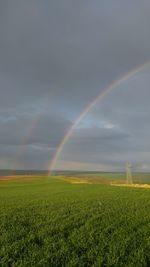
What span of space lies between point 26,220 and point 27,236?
4411mm

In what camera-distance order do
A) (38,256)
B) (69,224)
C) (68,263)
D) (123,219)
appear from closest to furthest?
(68,263) → (38,256) → (69,224) → (123,219)

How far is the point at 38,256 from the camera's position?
7746 millimetres

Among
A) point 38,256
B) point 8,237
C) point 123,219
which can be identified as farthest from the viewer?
point 123,219

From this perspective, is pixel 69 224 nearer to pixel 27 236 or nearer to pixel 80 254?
pixel 27 236

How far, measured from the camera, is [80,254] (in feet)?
26.3

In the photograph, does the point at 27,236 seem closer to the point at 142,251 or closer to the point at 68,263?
the point at 68,263

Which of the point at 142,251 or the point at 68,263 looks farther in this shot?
the point at 142,251

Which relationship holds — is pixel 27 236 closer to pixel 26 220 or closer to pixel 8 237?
pixel 8 237

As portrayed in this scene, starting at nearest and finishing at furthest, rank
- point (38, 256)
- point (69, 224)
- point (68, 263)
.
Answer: point (68, 263), point (38, 256), point (69, 224)

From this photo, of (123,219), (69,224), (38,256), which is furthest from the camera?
(123,219)

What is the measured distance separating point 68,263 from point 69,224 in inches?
236

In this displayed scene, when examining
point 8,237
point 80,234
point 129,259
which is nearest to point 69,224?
point 80,234

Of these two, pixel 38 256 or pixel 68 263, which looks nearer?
pixel 68 263

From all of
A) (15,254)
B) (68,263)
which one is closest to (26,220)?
(15,254)
